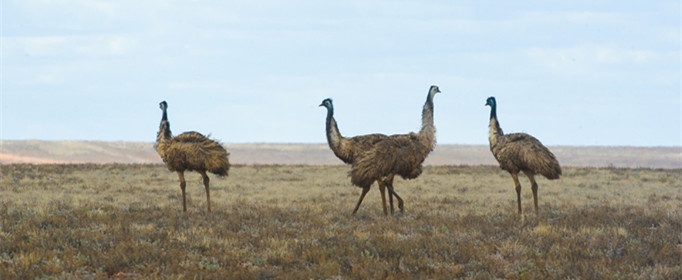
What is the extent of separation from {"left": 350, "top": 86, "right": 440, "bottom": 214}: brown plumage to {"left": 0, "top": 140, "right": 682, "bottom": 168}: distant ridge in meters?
72.9

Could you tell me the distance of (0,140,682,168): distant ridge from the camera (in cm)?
8706

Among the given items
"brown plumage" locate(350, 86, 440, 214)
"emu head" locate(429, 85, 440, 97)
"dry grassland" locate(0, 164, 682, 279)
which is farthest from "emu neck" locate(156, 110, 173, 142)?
"emu head" locate(429, 85, 440, 97)

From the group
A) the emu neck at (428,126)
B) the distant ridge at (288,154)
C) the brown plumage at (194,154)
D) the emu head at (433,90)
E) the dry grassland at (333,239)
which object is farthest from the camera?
the distant ridge at (288,154)

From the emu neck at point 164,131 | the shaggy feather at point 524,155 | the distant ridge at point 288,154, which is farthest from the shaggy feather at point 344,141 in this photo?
the distant ridge at point 288,154

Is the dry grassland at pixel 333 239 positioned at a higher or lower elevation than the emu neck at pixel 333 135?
lower

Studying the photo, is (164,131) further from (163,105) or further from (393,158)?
(393,158)

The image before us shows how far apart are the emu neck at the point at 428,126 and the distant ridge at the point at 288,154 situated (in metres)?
72.6

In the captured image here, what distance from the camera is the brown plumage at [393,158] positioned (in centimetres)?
1427

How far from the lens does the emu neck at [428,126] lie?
15375 mm

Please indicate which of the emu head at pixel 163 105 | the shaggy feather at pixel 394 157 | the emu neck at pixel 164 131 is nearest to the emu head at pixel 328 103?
the shaggy feather at pixel 394 157

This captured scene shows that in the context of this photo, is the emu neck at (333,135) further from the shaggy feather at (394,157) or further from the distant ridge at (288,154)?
the distant ridge at (288,154)

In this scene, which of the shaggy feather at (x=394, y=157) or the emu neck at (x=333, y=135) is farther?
the emu neck at (x=333, y=135)

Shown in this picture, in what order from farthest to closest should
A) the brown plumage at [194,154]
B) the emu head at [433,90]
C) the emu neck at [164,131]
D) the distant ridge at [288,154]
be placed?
the distant ridge at [288,154], the emu neck at [164,131], the emu head at [433,90], the brown plumage at [194,154]

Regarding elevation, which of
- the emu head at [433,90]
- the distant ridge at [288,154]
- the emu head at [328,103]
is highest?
the emu head at [433,90]
